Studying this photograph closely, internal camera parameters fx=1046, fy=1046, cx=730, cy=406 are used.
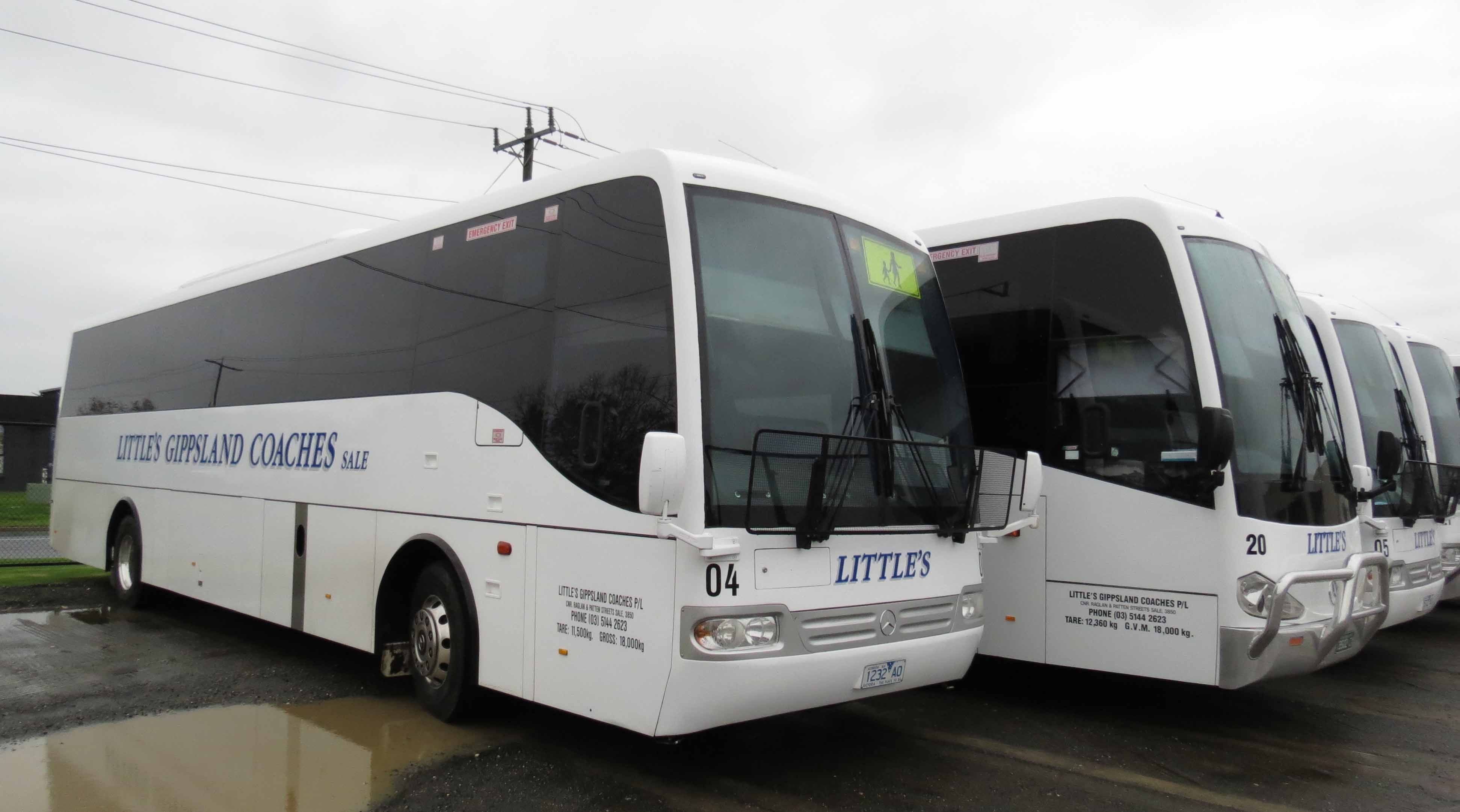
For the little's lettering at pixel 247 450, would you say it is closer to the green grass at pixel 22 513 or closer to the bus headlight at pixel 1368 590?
the bus headlight at pixel 1368 590

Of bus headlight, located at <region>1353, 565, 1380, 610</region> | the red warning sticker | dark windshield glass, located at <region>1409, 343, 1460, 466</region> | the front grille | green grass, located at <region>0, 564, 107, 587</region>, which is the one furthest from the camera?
green grass, located at <region>0, 564, 107, 587</region>

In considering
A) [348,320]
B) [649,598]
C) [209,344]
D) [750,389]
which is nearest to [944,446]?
[750,389]

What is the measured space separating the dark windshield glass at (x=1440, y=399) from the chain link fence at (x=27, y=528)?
1636cm

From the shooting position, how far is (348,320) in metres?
7.93

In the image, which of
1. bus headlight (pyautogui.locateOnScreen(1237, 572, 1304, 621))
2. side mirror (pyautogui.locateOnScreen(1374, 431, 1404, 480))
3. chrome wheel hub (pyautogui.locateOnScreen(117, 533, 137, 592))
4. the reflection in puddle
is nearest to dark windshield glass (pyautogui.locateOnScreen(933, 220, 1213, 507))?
bus headlight (pyautogui.locateOnScreen(1237, 572, 1304, 621))

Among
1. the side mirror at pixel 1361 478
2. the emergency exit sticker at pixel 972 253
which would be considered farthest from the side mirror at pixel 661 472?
the side mirror at pixel 1361 478

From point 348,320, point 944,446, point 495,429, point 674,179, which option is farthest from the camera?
point 348,320

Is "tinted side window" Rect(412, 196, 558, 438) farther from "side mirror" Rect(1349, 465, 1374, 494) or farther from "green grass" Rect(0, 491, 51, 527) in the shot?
"green grass" Rect(0, 491, 51, 527)

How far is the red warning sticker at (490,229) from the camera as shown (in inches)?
258

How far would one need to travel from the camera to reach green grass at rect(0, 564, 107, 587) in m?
12.9

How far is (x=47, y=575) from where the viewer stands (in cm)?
1389

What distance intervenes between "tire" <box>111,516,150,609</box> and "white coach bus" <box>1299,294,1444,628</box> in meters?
11.3

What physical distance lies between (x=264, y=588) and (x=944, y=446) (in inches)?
231

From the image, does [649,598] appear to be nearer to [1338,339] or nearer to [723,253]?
[723,253]
